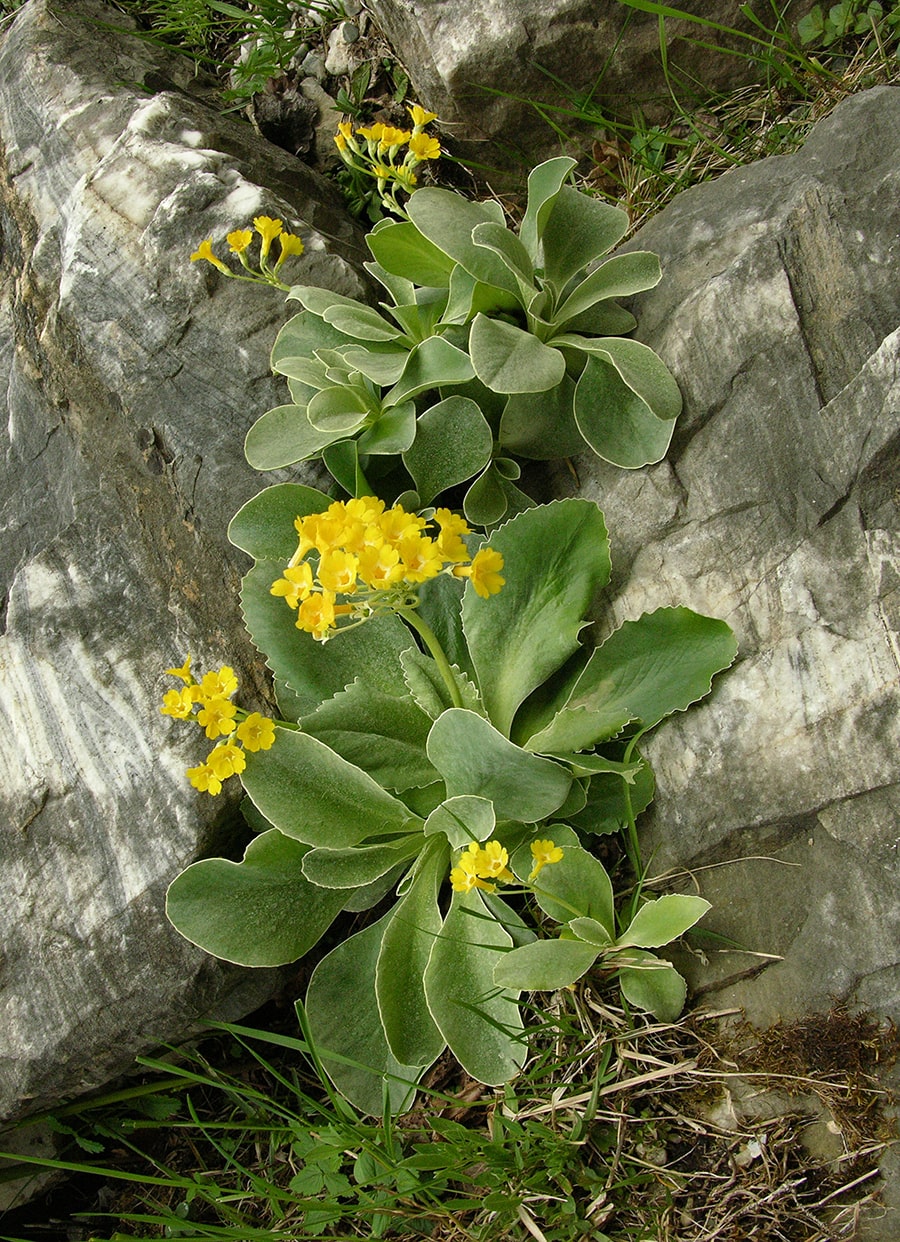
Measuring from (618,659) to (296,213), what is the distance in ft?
4.93

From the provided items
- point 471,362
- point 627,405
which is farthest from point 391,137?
point 627,405

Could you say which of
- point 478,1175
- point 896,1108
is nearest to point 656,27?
point 896,1108

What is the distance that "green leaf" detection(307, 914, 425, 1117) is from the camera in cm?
201

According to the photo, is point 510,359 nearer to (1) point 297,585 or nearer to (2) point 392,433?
(2) point 392,433

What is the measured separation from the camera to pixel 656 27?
254 centimetres

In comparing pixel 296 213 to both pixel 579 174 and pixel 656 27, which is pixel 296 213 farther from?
pixel 656 27

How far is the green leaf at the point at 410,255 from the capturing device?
222 centimetres

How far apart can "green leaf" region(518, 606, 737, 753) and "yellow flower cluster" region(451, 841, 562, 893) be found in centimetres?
22

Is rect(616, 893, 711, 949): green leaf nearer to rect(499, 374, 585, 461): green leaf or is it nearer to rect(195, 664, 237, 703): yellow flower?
rect(195, 664, 237, 703): yellow flower

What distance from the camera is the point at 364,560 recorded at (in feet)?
5.12

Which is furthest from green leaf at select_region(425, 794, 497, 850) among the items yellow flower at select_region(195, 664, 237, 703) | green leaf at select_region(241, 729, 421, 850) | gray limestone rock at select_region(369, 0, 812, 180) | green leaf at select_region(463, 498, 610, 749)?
gray limestone rock at select_region(369, 0, 812, 180)

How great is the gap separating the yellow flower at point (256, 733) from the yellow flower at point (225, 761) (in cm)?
3

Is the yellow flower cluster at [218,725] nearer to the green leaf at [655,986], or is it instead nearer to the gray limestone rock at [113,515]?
the gray limestone rock at [113,515]

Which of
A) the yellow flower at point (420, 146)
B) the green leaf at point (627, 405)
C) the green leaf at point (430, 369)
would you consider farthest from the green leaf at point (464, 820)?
the yellow flower at point (420, 146)
